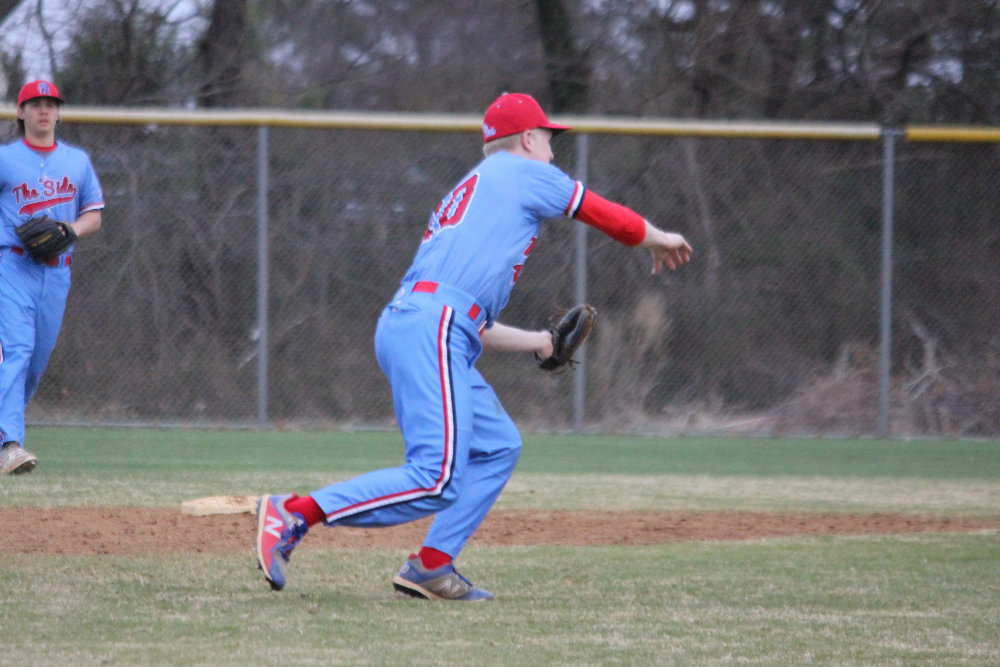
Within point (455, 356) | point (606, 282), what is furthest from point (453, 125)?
point (455, 356)

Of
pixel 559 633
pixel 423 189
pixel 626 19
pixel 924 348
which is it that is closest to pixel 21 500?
pixel 559 633

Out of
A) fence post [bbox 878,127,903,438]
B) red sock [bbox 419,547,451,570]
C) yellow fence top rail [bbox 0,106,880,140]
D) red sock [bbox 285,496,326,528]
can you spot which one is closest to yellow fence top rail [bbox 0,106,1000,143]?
yellow fence top rail [bbox 0,106,880,140]

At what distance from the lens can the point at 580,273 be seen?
34.8 feet

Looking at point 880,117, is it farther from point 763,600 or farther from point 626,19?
point 763,600

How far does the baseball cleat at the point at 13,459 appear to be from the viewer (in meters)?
6.72

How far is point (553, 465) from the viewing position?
866 centimetres

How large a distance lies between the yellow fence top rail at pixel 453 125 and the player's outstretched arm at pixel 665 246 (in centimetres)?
616

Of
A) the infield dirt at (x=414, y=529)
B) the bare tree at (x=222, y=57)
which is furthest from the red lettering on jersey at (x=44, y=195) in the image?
the bare tree at (x=222, y=57)

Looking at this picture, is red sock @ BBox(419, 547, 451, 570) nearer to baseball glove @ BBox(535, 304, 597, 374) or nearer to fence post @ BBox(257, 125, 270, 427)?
baseball glove @ BBox(535, 304, 597, 374)

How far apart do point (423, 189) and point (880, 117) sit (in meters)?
6.04

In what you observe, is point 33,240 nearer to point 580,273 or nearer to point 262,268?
point 262,268

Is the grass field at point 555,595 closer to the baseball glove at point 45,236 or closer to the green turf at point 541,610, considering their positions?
the green turf at point 541,610

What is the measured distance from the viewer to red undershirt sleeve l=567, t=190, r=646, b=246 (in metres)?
4.14

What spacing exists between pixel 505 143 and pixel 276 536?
1.60 metres
